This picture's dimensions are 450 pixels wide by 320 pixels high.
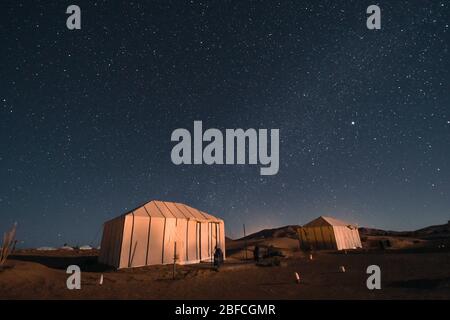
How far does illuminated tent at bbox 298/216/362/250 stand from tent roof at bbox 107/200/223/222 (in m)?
14.4

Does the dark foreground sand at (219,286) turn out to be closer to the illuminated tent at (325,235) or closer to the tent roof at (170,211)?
the tent roof at (170,211)

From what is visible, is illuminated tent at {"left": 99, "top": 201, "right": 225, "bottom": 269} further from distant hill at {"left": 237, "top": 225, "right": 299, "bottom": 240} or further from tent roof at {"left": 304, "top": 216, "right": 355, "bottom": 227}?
distant hill at {"left": 237, "top": 225, "right": 299, "bottom": 240}

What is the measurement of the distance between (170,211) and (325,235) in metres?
19.6

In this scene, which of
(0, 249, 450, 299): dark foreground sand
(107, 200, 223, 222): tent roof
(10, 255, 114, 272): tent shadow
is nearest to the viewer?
(0, 249, 450, 299): dark foreground sand

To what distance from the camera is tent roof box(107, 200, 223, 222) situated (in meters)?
18.4

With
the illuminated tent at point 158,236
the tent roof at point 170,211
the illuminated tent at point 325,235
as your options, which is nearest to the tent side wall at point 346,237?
the illuminated tent at point 325,235

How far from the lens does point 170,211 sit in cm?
2005

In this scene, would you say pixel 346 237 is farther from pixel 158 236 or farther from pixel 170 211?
pixel 158 236

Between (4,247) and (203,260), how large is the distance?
38.8 feet

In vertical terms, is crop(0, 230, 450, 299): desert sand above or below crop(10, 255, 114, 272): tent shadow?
above

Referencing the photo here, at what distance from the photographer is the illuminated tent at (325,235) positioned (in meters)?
31.2

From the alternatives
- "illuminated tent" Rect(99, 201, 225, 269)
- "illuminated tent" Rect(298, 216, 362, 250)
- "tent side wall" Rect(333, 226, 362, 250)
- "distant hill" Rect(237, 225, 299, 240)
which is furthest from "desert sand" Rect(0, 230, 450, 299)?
"distant hill" Rect(237, 225, 299, 240)

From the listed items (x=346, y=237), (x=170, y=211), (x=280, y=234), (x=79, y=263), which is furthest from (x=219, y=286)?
(x=280, y=234)
